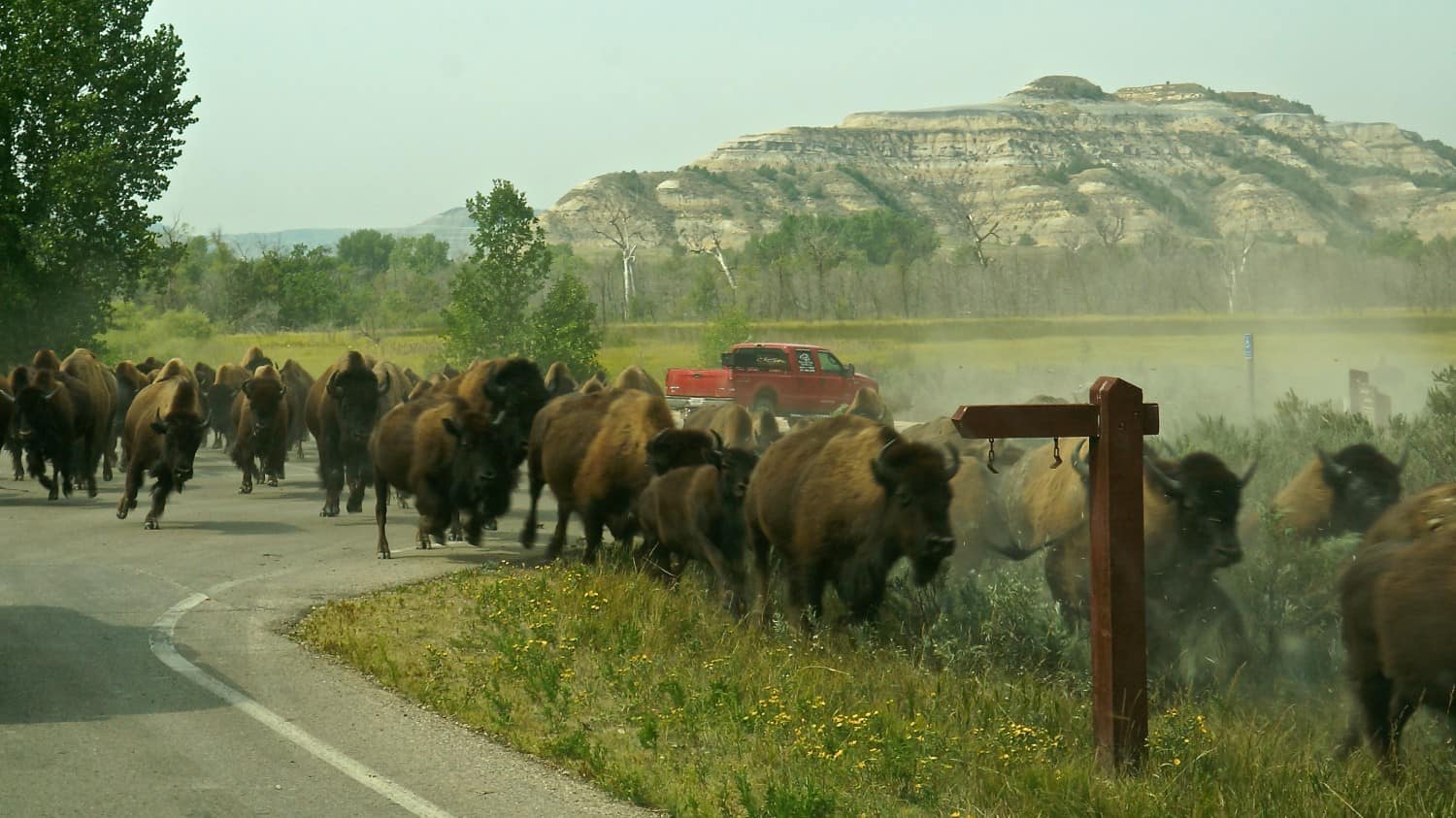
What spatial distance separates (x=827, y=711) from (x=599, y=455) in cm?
624

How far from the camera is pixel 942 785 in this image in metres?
7.34

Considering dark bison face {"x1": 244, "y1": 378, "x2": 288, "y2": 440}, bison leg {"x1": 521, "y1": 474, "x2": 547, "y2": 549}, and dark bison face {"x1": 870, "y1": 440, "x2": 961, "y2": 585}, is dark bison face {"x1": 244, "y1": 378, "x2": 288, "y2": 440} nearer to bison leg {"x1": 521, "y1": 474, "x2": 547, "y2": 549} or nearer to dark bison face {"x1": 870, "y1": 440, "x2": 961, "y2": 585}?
bison leg {"x1": 521, "y1": 474, "x2": 547, "y2": 549}

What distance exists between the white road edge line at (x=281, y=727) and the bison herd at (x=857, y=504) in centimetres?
354

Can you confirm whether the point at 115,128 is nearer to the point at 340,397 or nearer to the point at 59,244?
the point at 59,244

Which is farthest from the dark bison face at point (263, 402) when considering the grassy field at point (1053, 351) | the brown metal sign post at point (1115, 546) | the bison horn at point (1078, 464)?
the grassy field at point (1053, 351)

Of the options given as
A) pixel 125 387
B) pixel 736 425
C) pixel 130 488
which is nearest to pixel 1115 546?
pixel 736 425

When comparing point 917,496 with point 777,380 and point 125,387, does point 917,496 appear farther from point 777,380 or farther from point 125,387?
point 777,380

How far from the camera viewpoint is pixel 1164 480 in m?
10.7

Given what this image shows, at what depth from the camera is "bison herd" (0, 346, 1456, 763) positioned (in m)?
7.76

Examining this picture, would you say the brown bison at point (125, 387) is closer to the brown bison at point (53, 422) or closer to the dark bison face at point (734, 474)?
the brown bison at point (53, 422)

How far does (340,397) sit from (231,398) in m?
12.8

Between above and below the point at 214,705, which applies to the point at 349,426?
above

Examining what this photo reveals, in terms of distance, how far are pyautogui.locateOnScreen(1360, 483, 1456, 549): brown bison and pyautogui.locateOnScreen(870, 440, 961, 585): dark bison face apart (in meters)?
2.78

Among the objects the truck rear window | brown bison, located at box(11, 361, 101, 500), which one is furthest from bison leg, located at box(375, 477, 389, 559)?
the truck rear window
